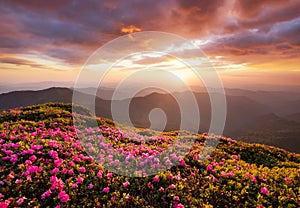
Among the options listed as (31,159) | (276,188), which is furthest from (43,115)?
(276,188)

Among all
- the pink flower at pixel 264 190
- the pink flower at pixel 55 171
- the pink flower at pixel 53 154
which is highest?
the pink flower at pixel 53 154

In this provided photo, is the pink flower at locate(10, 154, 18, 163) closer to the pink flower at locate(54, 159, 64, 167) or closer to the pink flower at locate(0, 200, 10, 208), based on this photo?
the pink flower at locate(54, 159, 64, 167)

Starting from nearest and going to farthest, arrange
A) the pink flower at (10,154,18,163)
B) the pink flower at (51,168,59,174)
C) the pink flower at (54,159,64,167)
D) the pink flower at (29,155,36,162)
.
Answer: the pink flower at (51,168,59,174), the pink flower at (10,154,18,163), the pink flower at (54,159,64,167), the pink flower at (29,155,36,162)

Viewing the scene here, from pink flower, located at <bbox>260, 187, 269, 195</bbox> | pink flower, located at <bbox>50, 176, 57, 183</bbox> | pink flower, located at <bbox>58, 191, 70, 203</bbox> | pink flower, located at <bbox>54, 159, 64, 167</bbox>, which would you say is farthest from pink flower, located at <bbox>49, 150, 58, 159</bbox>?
pink flower, located at <bbox>260, 187, 269, 195</bbox>

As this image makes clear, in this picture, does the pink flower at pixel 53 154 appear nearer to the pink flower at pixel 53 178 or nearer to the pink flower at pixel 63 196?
the pink flower at pixel 53 178

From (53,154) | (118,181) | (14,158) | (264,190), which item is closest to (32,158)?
(14,158)

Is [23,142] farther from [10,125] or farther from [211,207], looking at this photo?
[211,207]

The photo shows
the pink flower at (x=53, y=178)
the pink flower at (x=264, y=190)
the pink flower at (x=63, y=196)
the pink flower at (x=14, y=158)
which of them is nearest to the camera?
the pink flower at (x=63, y=196)

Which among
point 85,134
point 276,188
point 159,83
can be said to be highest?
point 159,83

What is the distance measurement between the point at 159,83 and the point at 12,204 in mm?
9813

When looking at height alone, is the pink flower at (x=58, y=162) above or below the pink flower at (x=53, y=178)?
above

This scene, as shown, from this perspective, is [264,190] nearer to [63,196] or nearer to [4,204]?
[63,196]

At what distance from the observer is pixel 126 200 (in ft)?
25.2

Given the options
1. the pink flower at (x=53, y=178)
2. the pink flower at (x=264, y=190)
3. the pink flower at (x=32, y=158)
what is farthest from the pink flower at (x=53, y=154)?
the pink flower at (x=264, y=190)
